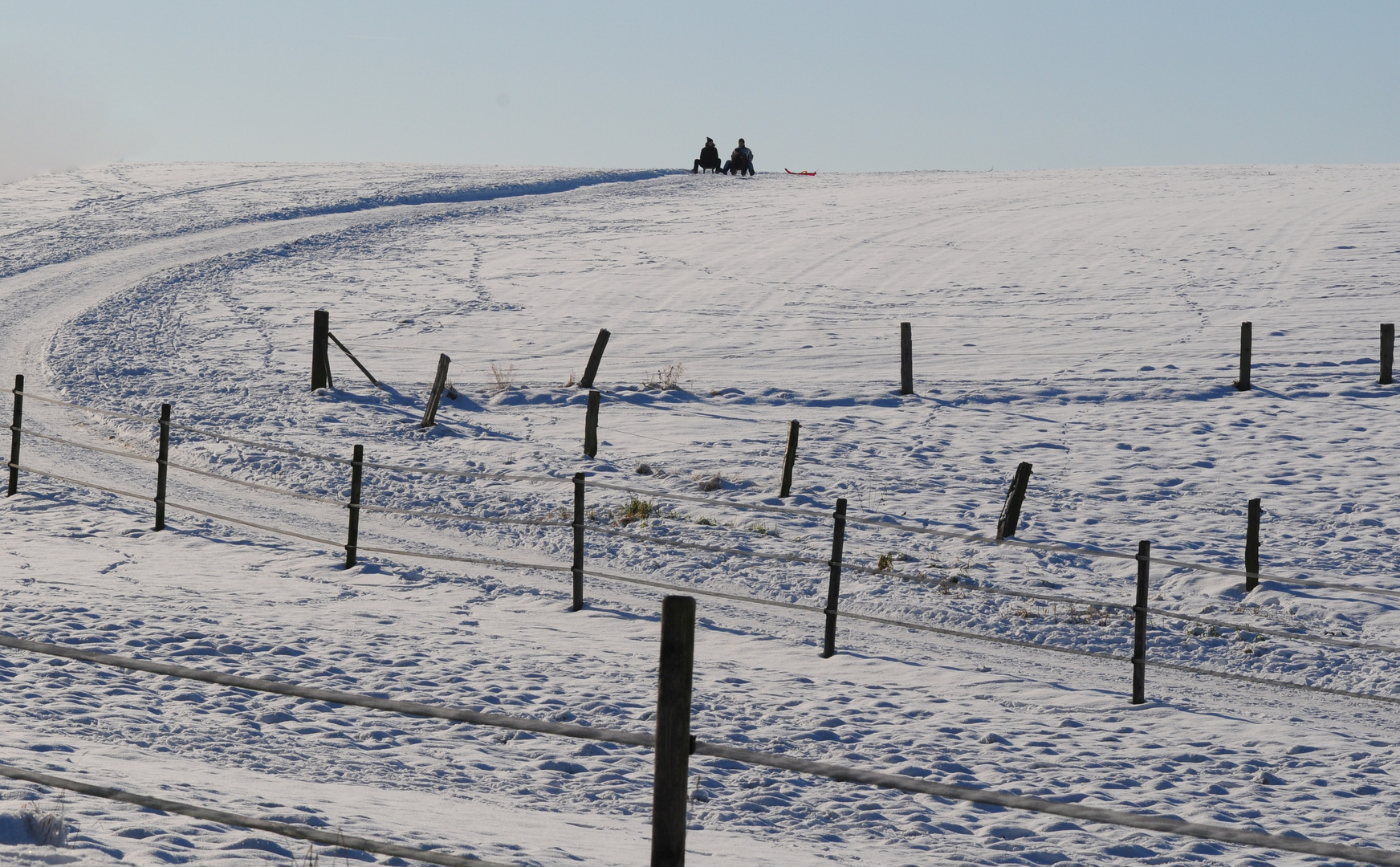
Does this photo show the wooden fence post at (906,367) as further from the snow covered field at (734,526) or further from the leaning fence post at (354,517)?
the leaning fence post at (354,517)

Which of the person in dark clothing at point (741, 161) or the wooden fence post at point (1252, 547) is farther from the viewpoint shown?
the person in dark clothing at point (741, 161)

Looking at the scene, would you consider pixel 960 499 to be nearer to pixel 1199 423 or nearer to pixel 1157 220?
pixel 1199 423

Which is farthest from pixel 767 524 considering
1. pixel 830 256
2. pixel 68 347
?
pixel 830 256

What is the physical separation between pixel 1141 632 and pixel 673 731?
24.1 feet

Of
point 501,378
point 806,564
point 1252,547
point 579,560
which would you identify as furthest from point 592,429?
point 1252,547

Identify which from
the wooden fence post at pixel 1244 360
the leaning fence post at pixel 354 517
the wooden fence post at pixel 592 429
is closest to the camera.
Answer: the leaning fence post at pixel 354 517

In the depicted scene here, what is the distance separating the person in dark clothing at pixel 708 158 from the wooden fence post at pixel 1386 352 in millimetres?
42433

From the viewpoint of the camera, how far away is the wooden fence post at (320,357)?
22.6 meters

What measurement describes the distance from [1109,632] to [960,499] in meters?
4.64

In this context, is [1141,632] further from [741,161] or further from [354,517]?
[741,161]

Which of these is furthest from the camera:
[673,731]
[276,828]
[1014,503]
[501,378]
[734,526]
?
[501,378]

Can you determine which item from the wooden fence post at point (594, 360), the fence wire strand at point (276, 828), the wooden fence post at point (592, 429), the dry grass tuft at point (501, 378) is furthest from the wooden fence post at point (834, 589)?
the dry grass tuft at point (501, 378)

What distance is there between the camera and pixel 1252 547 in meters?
13.3

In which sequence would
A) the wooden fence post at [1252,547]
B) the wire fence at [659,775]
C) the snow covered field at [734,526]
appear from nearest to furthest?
the wire fence at [659,775] → the snow covered field at [734,526] → the wooden fence post at [1252,547]
